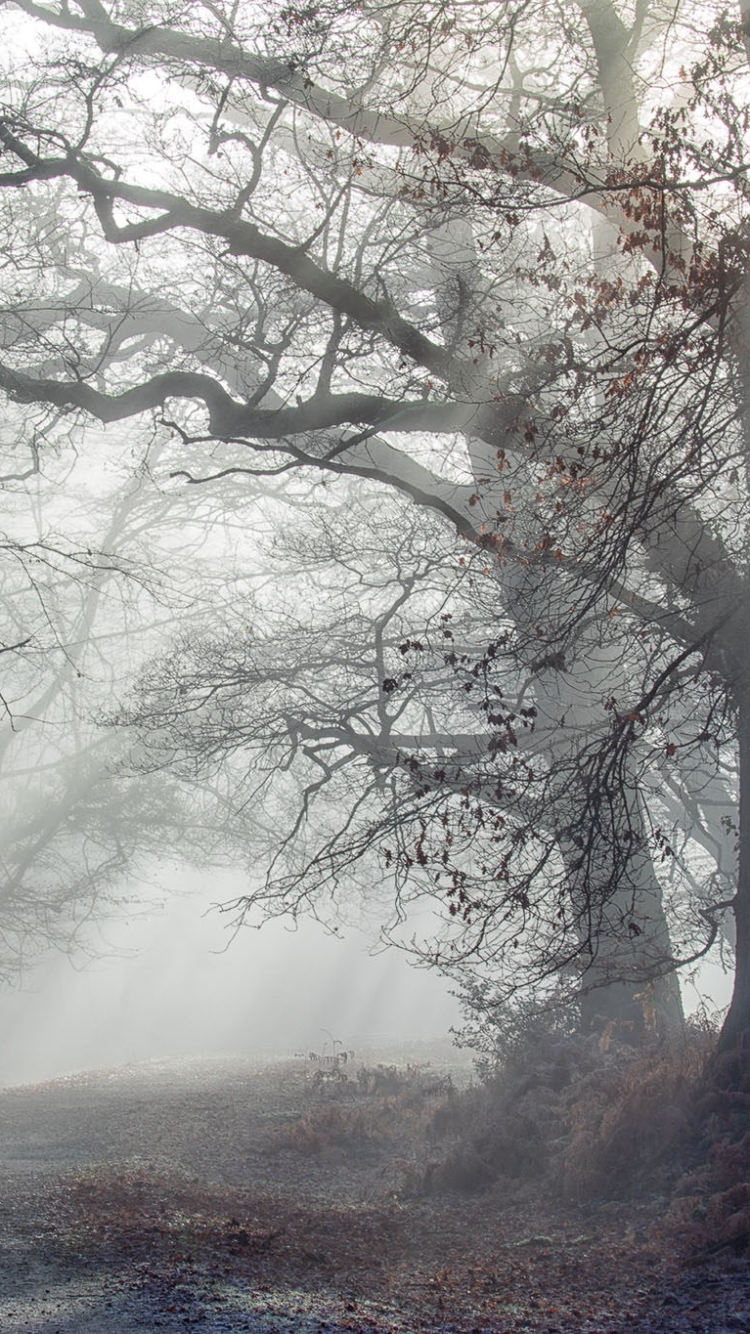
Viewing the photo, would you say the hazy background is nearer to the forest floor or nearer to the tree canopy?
the forest floor

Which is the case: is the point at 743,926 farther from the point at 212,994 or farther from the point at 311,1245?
the point at 212,994

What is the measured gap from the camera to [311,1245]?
7254 mm

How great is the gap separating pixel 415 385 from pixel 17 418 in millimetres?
10518

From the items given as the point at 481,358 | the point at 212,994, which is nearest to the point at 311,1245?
the point at 481,358

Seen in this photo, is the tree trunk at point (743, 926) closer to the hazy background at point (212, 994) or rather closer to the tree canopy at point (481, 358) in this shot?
the tree canopy at point (481, 358)

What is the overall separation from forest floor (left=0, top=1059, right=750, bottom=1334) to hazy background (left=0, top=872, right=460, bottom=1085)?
3437 cm

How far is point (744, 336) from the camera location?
681 cm

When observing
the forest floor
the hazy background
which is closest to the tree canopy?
the forest floor

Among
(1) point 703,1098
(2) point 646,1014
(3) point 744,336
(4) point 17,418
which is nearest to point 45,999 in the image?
(4) point 17,418

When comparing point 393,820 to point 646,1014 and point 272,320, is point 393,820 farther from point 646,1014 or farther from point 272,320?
point 646,1014

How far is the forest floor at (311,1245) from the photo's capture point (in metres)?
5.50

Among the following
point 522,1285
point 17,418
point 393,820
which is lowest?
point 522,1285

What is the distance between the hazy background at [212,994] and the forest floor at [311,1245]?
34.4 m

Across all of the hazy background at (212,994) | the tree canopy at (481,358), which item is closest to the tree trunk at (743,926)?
the tree canopy at (481,358)
